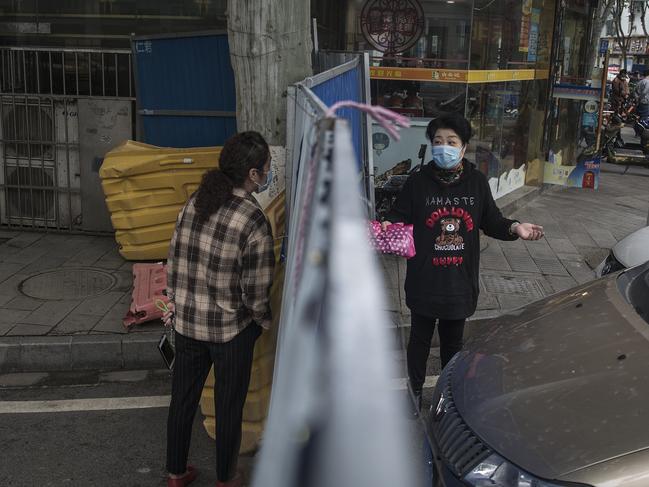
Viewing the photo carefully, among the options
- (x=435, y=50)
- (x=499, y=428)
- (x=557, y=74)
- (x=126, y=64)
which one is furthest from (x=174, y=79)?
(x=557, y=74)

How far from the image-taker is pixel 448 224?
3.71 metres

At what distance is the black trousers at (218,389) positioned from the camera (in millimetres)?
3080

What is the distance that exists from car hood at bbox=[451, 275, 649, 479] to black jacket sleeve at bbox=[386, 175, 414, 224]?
74 cm

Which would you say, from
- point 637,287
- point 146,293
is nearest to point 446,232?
point 637,287

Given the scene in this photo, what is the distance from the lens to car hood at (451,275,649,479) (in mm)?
2264

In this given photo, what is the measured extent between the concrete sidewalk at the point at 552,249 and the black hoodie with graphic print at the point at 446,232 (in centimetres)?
33

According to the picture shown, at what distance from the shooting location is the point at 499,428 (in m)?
→ 2.48

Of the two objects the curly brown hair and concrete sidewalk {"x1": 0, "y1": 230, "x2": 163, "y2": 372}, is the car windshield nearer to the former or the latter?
the curly brown hair

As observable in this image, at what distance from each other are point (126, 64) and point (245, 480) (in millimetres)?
5058

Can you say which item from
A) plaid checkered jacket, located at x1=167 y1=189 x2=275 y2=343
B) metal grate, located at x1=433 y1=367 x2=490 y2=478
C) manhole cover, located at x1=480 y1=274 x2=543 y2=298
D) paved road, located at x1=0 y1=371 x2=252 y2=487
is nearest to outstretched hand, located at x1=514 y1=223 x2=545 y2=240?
metal grate, located at x1=433 y1=367 x2=490 y2=478

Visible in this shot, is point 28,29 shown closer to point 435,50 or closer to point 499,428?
point 435,50

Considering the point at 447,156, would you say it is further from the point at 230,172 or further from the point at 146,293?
the point at 146,293

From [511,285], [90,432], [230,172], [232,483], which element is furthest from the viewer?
[511,285]

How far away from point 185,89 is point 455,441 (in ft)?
15.4
